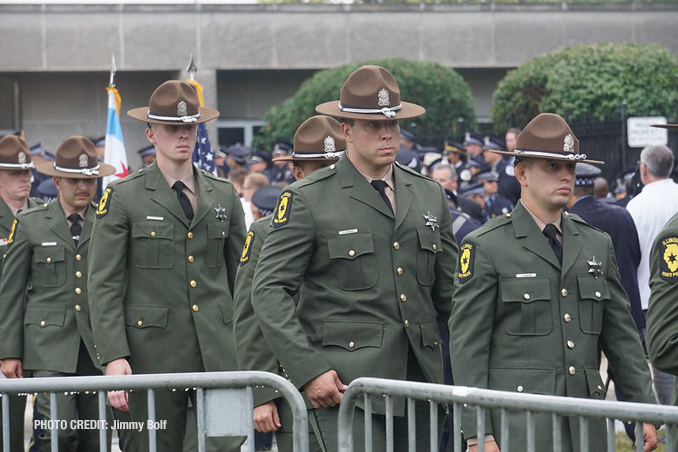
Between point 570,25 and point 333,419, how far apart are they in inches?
1112

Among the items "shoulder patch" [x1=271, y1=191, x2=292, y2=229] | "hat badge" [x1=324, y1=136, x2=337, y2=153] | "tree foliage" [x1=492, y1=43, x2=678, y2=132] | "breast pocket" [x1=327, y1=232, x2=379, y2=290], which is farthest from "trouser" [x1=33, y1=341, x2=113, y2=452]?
"tree foliage" [x1=492, y1=43, x2=678, y2=132]

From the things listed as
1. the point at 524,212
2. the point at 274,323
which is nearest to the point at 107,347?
the point at 274,323

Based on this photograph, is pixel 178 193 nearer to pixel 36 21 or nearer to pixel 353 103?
pixel 353 103

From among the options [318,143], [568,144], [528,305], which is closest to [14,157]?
[318,143]

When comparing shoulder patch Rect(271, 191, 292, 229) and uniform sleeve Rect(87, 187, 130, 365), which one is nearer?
shoulder patch Rect(271, 191, 292, 229)

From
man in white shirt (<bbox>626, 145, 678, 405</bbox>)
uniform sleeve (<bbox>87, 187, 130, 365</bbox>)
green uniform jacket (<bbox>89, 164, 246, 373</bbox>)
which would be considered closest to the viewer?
uniform sleeve (<bbox>87, 187, 130, 365</bbox>)

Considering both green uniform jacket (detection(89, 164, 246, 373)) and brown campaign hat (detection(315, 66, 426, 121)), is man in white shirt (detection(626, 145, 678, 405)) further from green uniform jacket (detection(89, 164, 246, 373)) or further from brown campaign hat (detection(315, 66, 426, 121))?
brown campaign hat (detection(315, 66, 426, 121))

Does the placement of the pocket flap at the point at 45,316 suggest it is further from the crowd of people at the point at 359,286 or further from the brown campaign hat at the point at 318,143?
the brown campaign hat at the point at 318,143

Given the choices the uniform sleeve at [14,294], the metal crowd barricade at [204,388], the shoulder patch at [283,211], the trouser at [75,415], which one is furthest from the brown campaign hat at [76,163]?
the metal crowd barricade at [204,388]

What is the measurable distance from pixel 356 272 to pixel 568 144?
104 cm

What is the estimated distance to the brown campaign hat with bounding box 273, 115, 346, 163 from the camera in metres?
6.84

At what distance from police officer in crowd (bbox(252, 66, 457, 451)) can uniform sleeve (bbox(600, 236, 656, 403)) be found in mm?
755

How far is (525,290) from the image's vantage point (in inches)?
204

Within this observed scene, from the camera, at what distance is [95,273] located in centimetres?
668
